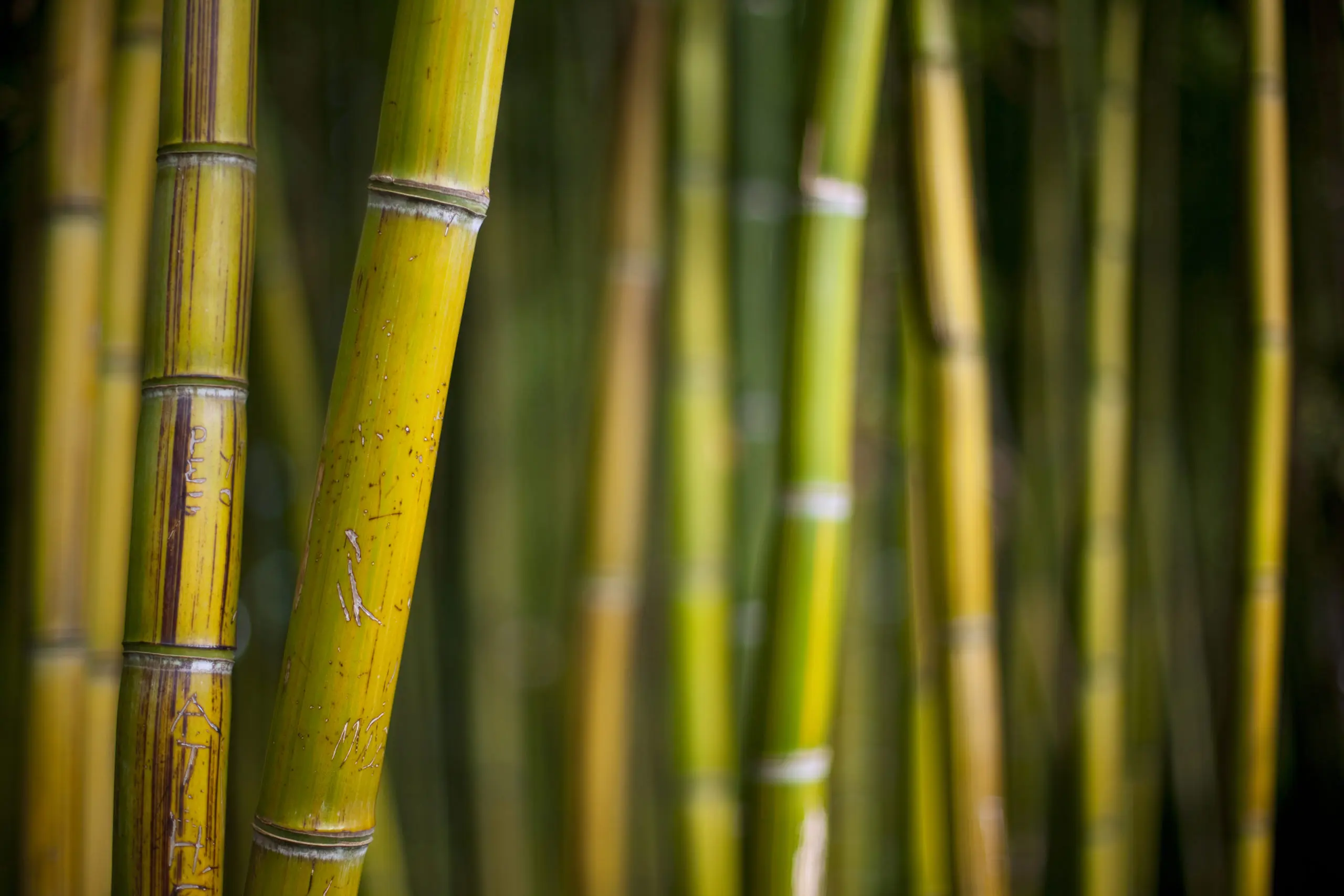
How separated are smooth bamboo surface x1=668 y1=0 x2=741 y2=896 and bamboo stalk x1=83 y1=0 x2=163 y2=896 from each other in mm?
362

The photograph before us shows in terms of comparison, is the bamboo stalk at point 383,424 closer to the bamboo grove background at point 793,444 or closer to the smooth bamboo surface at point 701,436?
the bamboo grove background at point 793,444

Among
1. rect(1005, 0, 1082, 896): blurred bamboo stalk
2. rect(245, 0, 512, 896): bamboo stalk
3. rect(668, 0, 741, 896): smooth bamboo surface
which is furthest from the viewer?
rect(1005, 0, 1082, 896): blurred bamboo stalk

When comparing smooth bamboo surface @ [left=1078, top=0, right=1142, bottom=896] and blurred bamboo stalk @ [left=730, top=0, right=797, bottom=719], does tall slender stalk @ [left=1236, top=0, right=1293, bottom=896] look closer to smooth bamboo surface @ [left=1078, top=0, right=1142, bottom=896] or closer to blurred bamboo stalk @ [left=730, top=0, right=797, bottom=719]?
smooth bamboo surface @ [left=1078, top=0, right=1142, bottom=896]

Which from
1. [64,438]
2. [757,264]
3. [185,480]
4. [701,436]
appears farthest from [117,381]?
[757,264]

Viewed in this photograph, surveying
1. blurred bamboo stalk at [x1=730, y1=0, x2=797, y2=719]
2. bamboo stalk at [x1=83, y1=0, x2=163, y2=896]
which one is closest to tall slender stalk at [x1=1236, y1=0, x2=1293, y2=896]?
blurred bamboo stalk at [x1=730, y1=0, x2=797, y2=719]

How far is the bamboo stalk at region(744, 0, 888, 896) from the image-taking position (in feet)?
1.77

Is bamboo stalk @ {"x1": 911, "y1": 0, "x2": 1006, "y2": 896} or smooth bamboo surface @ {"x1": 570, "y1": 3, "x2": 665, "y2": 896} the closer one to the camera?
bamboo stalk @ {"x1": 911, "y1": 0, "x2": 1006, "y2": 896}

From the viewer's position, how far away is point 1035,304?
38.6 inches

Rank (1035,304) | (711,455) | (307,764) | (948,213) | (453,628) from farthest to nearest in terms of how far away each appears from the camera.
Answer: (453,628)
(1035,304)
(711,455)
(948,213)
(307,764)

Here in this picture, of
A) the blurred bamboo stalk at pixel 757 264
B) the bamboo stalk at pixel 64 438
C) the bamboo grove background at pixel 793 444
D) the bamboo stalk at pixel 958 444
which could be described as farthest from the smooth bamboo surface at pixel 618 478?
the bamboo stalk at pixel 64 438

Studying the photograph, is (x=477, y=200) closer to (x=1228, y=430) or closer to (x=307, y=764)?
(x=307, y=764)

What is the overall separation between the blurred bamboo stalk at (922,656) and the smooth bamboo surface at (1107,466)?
0.60ft

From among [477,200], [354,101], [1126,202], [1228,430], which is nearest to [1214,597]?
[1228,430]

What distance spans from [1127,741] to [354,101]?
1.11 meters
